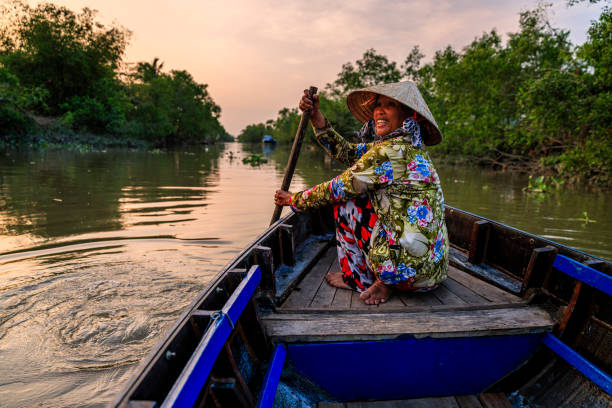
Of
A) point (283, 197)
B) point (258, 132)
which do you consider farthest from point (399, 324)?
point (258, 132)

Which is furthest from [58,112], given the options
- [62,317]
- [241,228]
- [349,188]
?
[349,188]

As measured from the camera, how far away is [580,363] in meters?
1.47

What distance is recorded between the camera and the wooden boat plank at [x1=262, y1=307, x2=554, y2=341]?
149 cm

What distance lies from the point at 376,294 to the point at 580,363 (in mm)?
914

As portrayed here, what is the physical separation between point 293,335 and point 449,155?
2391 centimetres

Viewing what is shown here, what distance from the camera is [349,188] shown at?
1.75 meters

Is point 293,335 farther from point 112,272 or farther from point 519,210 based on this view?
point 519,210

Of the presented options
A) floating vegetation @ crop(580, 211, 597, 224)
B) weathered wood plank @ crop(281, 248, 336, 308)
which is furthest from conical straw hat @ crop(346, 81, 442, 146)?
floating vegetation @ crop(580, 211, 597, 224)

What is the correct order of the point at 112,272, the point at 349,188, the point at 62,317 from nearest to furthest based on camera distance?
1. the point at 349,188
2. the point at 62,317
3. the point at 112,272

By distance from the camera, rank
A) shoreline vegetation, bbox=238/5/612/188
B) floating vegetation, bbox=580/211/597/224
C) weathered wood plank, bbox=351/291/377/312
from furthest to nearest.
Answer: shoreline vegetation, bbox=238/5/612/188 < floating vegetation, bbox=580/211/597/224 < weathered wood plank, bbox=351/291/377/312

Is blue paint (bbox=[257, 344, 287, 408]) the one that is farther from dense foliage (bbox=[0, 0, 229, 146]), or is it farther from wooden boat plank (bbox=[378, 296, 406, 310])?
dense foliage (bbox=[0, 0, 229, 146])

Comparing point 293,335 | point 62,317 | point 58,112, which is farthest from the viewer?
point 58,112

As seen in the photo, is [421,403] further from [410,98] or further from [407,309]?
[410,98]

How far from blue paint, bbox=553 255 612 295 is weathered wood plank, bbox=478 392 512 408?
0.66m
